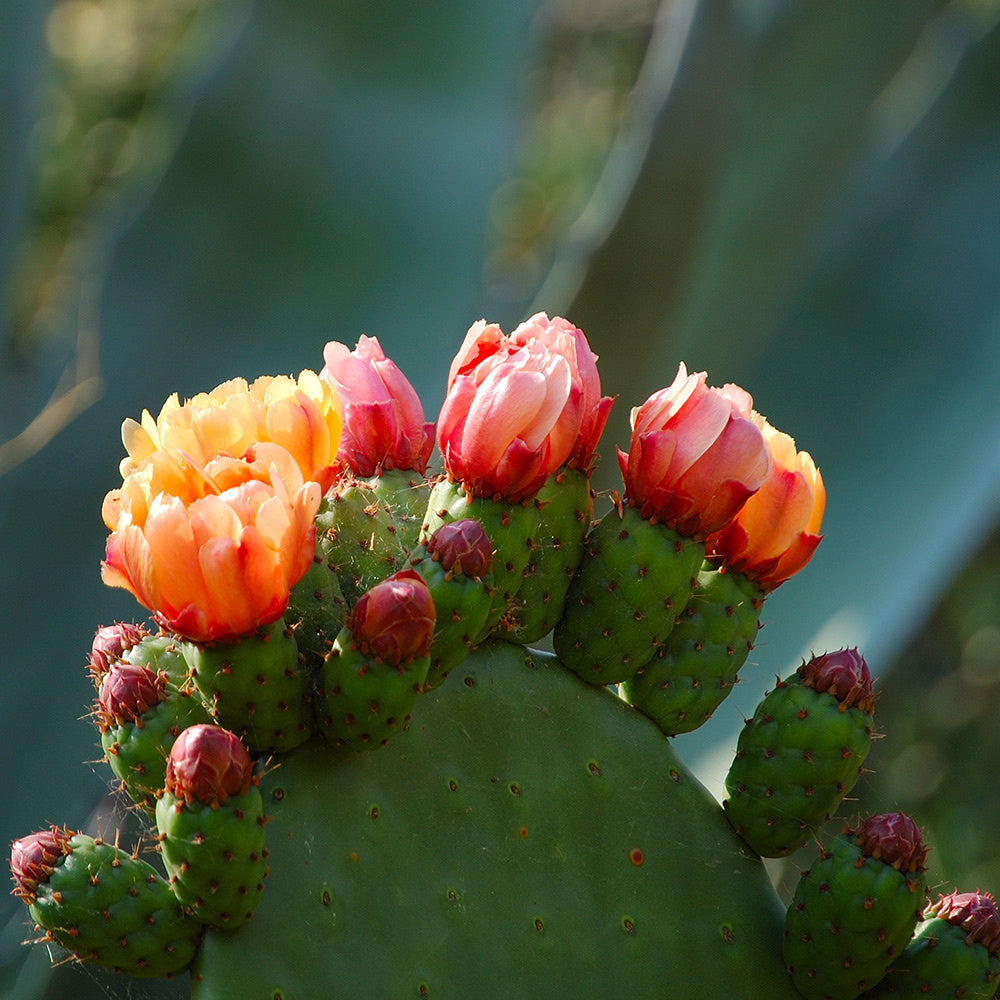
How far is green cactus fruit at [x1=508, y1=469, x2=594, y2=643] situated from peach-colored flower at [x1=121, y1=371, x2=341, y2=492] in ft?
0.61

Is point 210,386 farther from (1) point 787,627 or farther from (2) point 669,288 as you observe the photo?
(1) point 787,627

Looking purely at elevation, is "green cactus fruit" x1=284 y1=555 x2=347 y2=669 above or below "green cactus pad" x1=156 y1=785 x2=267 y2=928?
above

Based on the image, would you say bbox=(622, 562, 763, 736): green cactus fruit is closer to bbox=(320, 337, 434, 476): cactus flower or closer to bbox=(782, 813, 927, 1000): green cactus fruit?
bbox=(782, 813, 927, 1000): green cactus fruit

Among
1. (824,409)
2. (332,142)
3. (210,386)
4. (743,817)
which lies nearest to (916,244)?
(824,409)

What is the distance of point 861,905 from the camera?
2.99 feet

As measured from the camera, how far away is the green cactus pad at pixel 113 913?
768mm

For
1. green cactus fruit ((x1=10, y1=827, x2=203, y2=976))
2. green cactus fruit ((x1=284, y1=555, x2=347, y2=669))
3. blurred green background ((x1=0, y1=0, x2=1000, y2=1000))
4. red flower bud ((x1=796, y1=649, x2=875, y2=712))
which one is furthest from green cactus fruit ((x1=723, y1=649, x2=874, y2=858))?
blurred green background ((x1=0, y1=0, x2=1000, y2=1000))

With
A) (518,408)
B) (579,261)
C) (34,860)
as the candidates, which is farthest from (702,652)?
(579,261)

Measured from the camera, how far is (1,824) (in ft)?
7.40

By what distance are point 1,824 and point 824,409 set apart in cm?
201

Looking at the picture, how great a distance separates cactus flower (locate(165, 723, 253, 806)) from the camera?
2.37 feet

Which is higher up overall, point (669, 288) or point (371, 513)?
point (669, 288)

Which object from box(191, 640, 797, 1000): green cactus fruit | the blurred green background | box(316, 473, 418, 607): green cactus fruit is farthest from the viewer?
the blurred green background

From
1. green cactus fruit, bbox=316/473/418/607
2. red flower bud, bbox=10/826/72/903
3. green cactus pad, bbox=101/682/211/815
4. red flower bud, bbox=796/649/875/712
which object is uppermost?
red flower bud, bbox=796/649/875/712
